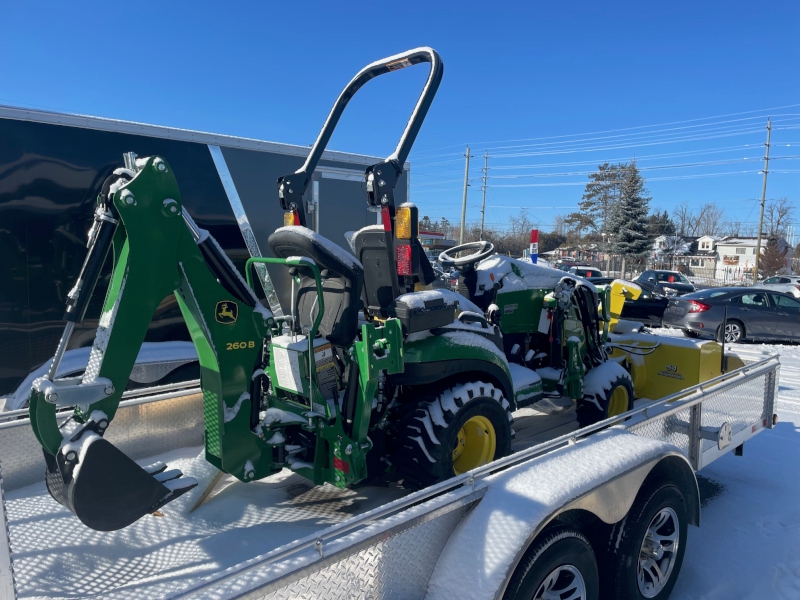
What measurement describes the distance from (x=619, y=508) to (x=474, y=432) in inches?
46.0

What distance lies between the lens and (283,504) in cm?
361

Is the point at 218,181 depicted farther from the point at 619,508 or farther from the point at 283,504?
the point at 619,508

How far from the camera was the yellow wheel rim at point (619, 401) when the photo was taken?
5.64 metres

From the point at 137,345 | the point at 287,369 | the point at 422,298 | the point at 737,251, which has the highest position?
the point at 737,251

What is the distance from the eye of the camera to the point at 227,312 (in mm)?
3127

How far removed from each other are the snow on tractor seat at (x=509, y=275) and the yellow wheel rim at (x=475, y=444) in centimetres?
177

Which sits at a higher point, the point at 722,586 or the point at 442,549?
the point at 442,549

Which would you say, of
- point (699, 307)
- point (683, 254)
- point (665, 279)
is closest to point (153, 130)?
point (699, 307)

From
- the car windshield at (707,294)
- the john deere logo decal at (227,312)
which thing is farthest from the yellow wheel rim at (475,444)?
the car windshield at (707,294)

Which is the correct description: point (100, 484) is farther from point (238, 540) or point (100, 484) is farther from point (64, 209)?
point (64, 209)

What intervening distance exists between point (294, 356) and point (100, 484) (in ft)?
4.03

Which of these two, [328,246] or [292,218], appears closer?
[328,246]

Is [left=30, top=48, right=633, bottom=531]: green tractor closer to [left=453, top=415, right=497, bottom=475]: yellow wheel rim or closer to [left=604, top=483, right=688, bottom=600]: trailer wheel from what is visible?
[left=453, top=415, right=497, bottom=475]: yellow wheel rim

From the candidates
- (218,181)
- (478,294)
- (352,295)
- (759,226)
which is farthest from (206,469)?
(759,226)
